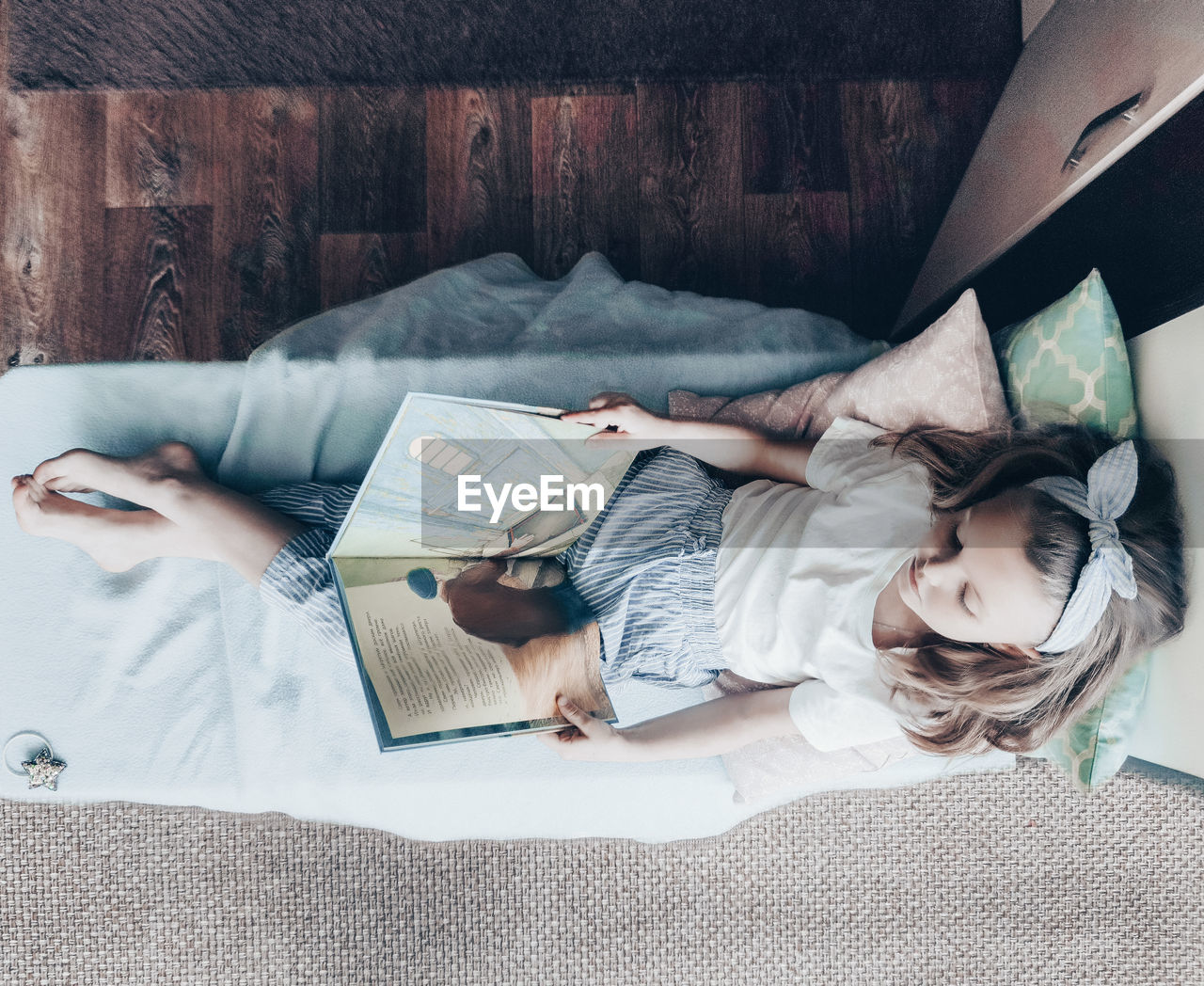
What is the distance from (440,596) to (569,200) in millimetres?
738

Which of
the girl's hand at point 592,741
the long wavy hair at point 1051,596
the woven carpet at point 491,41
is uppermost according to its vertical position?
the woven carpet at point 491,41

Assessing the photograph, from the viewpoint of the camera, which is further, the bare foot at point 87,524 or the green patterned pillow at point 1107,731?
the bare foot at point 87,524

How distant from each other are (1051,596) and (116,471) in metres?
1.04

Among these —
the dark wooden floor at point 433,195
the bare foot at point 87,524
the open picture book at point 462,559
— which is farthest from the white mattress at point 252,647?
the dark wooden floor at point 433,195

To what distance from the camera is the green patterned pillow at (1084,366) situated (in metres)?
0.78

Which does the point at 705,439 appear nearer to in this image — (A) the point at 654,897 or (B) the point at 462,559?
(B) the point at 462,559

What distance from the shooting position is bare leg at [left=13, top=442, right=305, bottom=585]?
921 millimetres

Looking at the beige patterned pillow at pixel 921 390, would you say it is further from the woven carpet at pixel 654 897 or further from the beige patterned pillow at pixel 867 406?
the woven carpet at pixel 654 897

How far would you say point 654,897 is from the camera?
1169mm

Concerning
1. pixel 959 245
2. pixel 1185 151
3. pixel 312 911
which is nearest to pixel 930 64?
pixel 959 245

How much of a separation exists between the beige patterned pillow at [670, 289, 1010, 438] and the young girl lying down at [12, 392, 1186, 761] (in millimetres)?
25

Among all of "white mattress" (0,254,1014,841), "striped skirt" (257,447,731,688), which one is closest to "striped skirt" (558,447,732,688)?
"striped skirt" (257,447,731,688)

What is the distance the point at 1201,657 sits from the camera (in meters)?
0.73

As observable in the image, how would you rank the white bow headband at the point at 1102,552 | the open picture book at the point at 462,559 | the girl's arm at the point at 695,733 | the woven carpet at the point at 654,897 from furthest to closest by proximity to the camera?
the woven carpet at the point at 654,897 → the girl's arm at the point at 695,733 → the open picture book at the point at 462,559 → the white bow headband at the point at 1102,552
